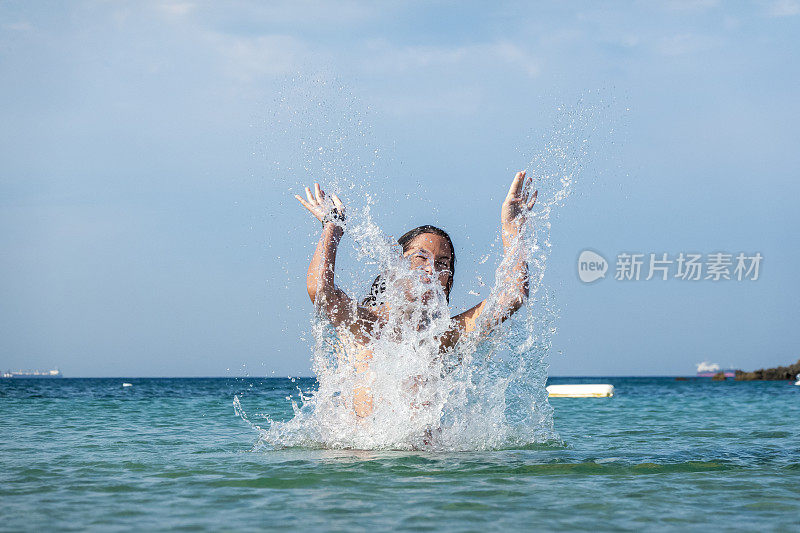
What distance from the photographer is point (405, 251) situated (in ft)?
17.2

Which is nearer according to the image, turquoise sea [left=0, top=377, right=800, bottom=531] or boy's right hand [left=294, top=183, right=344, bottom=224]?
turquoise sea [left=0, top=377, right=800, bottom=531]

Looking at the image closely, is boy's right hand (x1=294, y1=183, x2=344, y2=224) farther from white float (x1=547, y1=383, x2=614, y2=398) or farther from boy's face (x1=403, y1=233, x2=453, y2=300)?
white float (x1=547, y1=383, x2=614, y2=398)

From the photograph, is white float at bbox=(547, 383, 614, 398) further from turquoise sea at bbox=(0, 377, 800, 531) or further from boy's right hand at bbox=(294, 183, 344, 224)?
boy's right hand at bbox=(294, 183, 344, 224)

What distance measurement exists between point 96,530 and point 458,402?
3112 mm

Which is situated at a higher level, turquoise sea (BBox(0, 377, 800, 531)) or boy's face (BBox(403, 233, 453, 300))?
boy's face (BBox(403, 233, 453, 300))

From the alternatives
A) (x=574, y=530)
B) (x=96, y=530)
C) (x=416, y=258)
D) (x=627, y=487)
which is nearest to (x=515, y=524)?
(x=574, y=530)

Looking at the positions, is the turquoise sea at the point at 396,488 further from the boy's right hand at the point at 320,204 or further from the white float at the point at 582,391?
the white float at the point at 582,391

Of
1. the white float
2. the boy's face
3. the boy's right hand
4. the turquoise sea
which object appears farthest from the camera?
the white float

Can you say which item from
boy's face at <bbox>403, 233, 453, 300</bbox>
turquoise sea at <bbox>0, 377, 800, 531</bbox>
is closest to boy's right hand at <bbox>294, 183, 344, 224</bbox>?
boy's face at <bbox>403, 233, 453, 300</bbox>

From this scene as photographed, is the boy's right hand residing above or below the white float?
above

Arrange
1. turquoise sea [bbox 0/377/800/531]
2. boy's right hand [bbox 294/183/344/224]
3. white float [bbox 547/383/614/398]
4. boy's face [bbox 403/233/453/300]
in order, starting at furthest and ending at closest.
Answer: white float [bbox 547/383/614/398]
boy's face [bbox 403/233/453/300]
boy's right hand [bbox 294/183/344/224]
turquoise sea [bbox 0/377/800/531]

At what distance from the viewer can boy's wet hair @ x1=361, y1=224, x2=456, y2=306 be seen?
516 cm

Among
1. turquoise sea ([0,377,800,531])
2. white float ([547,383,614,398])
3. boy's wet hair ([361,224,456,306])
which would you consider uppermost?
boy's wet hair ([361,224,456,306])

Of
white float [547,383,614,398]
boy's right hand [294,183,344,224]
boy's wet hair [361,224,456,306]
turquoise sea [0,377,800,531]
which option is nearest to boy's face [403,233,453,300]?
boy's wet hair [361,224,456,306]
